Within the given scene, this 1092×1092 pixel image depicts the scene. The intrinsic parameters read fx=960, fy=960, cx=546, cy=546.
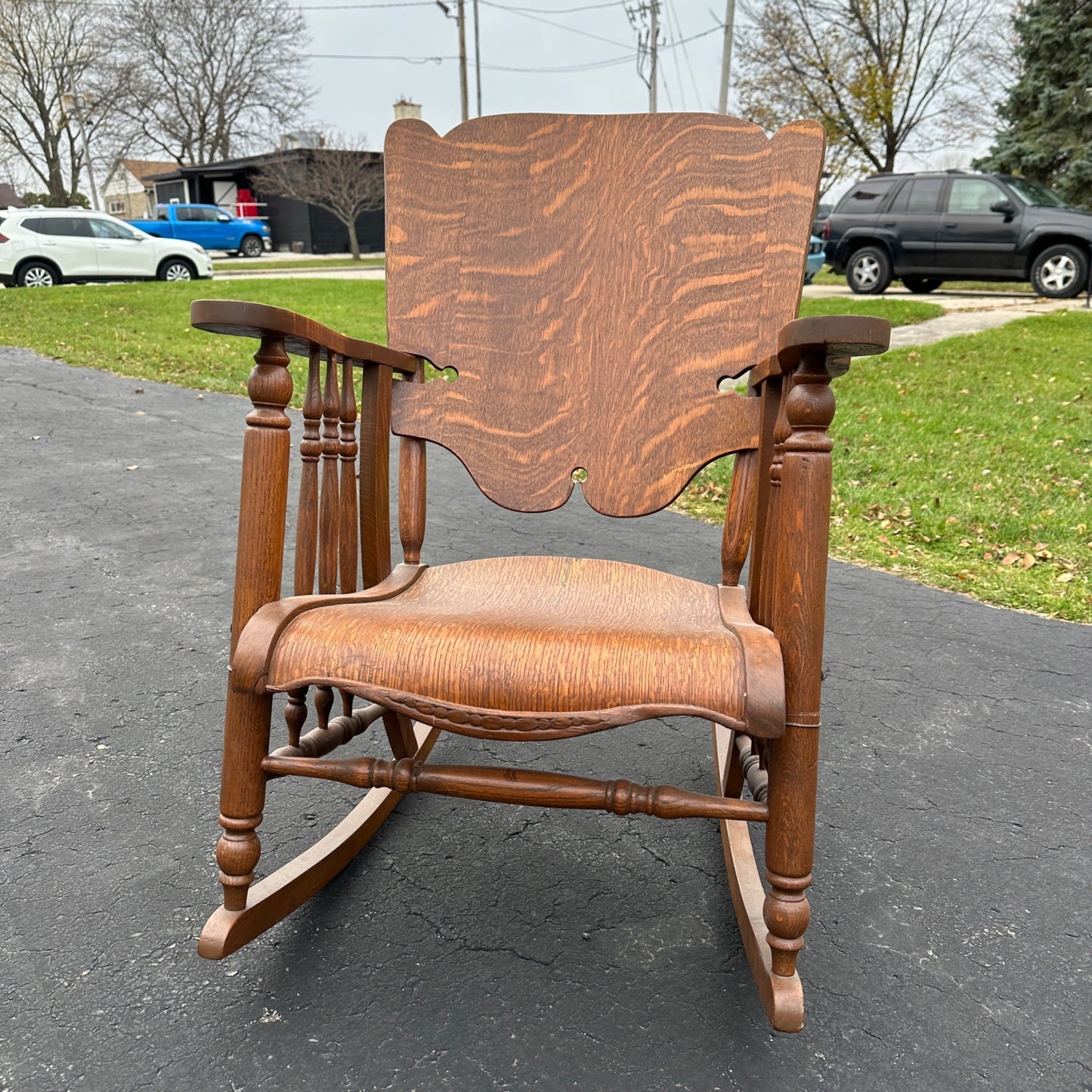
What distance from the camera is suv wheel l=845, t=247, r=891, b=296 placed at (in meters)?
11.9

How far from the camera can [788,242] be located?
6.13 feet

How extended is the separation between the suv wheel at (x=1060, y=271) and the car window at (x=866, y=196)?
78.0 inches

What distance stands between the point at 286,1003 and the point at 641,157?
1.69 metres

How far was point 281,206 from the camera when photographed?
33.2 m

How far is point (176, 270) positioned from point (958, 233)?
37.5 feet

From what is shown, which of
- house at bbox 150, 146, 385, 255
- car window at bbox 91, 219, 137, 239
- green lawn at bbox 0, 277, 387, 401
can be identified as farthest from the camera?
house at bbox 150, 146, 385, 255

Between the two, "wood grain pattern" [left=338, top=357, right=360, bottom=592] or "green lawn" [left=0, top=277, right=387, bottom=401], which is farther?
"green lawn" [left=0, top=277, right=387, bottom=401]

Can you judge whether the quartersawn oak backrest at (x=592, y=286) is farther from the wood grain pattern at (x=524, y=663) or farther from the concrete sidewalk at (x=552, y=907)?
the concrete sidewalk at (x=552, y=907)

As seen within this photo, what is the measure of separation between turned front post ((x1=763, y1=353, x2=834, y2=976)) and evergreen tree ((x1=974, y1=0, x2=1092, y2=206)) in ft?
56.6

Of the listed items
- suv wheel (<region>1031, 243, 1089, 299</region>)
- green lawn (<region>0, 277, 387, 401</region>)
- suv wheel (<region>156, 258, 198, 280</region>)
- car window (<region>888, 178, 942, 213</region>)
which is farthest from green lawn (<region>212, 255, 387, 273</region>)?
suv wheel (<region>1031, 243, 1089, 299</region>)

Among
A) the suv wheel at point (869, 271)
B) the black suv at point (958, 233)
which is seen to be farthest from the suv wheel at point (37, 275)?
the suv wheel at point (869, 271)

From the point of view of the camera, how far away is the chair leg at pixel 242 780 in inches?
53.1

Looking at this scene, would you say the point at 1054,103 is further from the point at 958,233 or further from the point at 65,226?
the point at 65,226

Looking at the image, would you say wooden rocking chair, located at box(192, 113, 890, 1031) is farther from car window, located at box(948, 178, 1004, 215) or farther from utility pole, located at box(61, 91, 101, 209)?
utility pole, located at box(61, 91, 101, 209)
